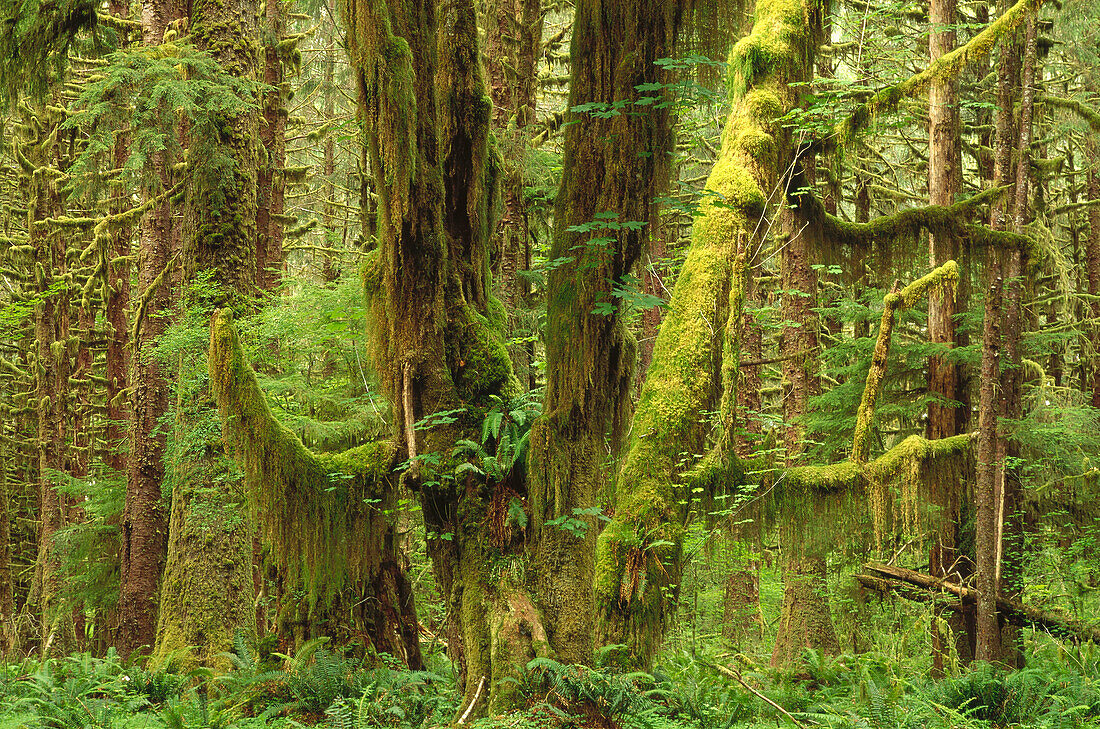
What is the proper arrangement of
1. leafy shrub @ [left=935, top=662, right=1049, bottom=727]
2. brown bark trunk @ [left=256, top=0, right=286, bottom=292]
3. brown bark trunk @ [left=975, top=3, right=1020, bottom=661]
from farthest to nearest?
brown bark trunk @ [left=256, top=0, right=286, bottom=292] < brown bark trunk @ [left=975, top=3, right=1020, bottom=661] < leafy shrub @ [left=935, top=662, right=1049, bottom=727]

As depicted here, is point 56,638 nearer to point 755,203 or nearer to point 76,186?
point 76,186

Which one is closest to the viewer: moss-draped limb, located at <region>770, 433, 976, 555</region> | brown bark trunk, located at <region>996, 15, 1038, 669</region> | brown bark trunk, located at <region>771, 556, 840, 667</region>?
moss-draped limb, located at <region>770, 433, 976, 555</region>

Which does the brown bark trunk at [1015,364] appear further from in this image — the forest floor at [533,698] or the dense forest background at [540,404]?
the forest floor at [533,698]

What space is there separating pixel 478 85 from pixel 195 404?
447 cm

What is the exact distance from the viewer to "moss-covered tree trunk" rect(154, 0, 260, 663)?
8188mm

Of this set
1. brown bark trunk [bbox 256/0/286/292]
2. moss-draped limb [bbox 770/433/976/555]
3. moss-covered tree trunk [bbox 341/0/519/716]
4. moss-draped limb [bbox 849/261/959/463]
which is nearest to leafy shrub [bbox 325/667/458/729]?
moss-covered tree trunk [bbox 341/0/519/716]

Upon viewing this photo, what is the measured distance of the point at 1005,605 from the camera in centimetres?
986

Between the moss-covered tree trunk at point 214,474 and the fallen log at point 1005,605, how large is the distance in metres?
7.47

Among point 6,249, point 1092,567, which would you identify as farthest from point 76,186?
point 1092,567

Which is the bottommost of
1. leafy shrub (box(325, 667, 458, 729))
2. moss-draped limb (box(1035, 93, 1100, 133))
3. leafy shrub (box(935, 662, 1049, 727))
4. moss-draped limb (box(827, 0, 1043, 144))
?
leafy shrub (box(935, 662, 1049, 727))

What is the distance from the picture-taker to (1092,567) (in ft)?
38.5

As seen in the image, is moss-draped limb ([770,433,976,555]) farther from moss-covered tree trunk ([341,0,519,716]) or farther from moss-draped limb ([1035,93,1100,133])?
moss-draped limb ([1035,93,1100,133])

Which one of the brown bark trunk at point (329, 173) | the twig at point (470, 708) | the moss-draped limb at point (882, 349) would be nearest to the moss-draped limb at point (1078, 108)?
the moss-draped limb at point (882, 349)

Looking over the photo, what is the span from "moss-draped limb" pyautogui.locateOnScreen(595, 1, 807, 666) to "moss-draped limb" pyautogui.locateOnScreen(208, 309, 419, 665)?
5.83 ft
